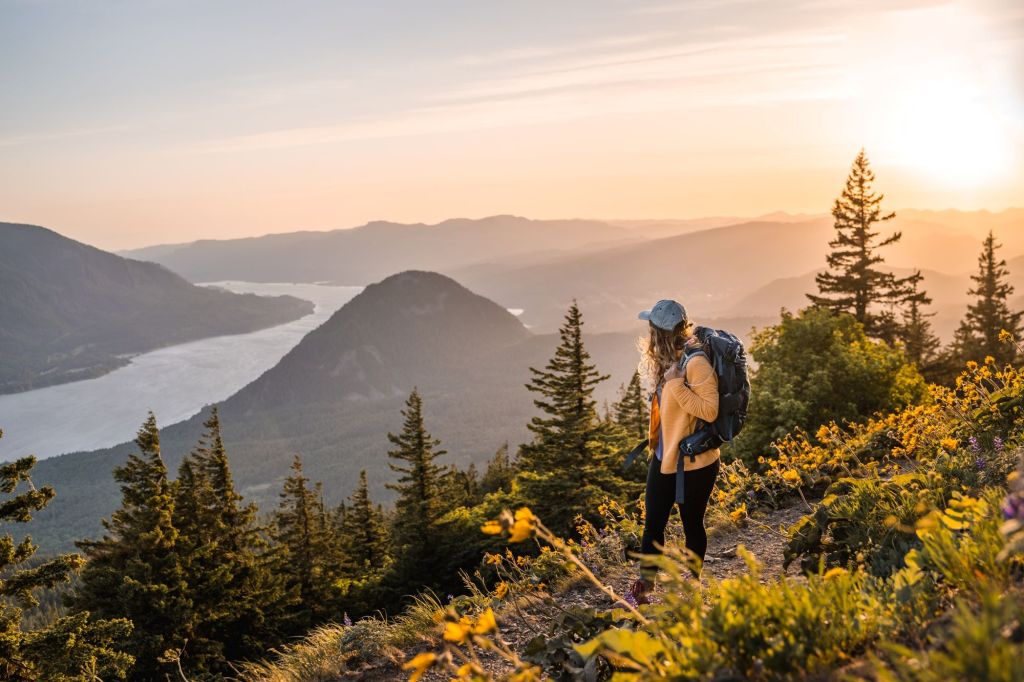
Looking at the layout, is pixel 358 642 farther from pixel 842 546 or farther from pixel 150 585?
pixel 150 585

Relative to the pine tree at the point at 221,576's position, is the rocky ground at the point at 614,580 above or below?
above

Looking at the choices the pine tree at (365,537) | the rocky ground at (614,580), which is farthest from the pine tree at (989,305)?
the rocky ground at (614,580)

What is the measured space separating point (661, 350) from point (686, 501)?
1086 millimetres

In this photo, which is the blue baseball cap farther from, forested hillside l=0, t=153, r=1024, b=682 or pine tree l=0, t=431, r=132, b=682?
pine tree l=0, t=431, r=132, b=682

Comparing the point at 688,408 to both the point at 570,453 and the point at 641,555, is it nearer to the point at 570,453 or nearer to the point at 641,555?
the point at 641,555

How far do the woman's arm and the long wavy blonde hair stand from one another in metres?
0.27

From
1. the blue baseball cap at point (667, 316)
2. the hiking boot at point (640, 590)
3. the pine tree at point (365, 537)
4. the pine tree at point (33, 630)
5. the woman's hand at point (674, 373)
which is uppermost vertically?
the blue baseball cap at point (667, 316)

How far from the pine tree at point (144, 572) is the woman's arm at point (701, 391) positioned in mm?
21438

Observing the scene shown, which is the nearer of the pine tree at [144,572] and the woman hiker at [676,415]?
the woman hiker at [676,415]

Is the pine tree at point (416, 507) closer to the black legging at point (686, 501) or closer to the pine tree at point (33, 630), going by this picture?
the pine tree at point (33, 630)

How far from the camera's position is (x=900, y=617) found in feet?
8.37

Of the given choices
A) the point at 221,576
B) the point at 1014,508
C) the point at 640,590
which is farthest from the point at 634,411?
the point at 1014,508

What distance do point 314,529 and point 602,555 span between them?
31500 millimetres

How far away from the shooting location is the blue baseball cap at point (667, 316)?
4730 mm
